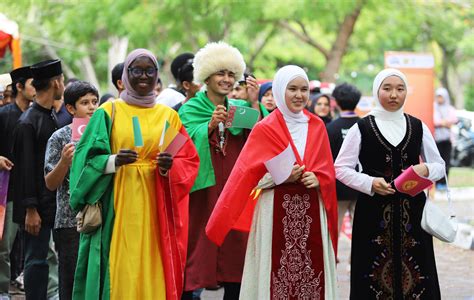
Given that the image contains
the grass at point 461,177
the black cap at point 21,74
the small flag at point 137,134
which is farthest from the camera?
the grass at point 461,177

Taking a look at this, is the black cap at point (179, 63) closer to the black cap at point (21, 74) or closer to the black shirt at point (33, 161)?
the black cap at point (21, 74)

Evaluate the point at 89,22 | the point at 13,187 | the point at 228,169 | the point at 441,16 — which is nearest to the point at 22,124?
the point at 13,187

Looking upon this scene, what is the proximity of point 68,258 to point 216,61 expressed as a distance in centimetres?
202

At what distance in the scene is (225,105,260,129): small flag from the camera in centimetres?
838

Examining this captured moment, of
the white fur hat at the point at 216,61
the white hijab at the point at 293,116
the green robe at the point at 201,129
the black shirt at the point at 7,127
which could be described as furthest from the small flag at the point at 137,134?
the black shirt at the point at 7,127

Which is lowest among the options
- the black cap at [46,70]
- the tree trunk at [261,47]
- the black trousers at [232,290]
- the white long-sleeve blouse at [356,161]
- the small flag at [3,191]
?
the black trousers at [232,290]

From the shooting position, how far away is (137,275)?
7359 mm

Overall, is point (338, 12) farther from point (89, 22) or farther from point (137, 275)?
point (137, 275)

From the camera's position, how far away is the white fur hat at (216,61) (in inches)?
346

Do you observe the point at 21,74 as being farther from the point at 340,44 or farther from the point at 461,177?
the point at 461,177

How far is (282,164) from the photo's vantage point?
24.5 feet

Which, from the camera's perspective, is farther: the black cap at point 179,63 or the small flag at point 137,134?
the black cap at point 179,63

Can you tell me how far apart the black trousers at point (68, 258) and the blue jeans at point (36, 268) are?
472mm

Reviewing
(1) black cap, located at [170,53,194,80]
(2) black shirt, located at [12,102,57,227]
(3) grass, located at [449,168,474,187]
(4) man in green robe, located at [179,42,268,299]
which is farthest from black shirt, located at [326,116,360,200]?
(3) grass, located at [449,168,474,187]
